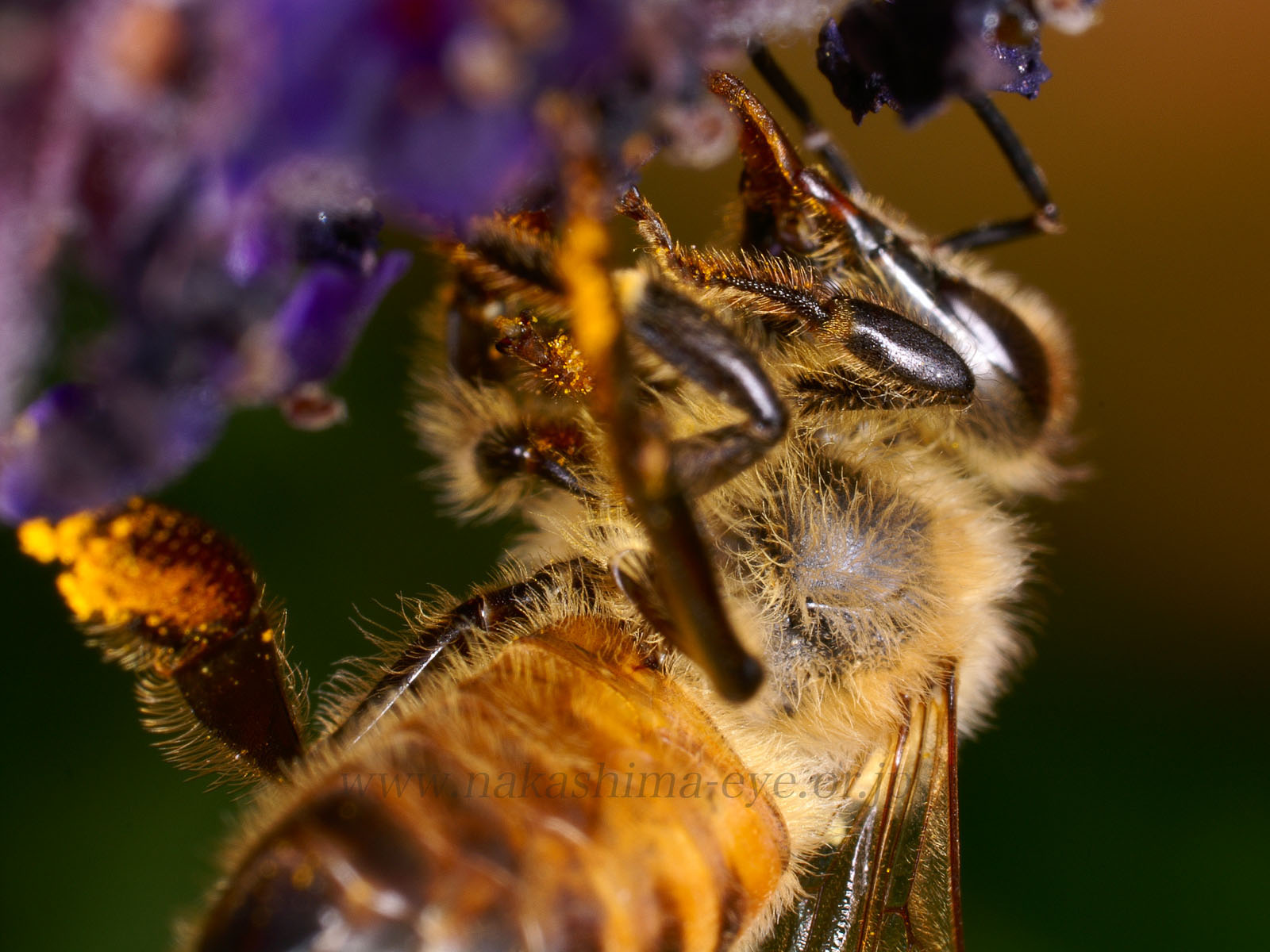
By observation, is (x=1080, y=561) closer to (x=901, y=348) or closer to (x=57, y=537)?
(x=901, y=348)

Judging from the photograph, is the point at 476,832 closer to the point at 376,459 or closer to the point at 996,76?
the point at 996,76

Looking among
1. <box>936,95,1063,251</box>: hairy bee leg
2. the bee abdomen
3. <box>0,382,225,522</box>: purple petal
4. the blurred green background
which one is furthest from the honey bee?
the blurred green background

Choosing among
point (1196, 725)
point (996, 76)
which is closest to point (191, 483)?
point (996, 76)

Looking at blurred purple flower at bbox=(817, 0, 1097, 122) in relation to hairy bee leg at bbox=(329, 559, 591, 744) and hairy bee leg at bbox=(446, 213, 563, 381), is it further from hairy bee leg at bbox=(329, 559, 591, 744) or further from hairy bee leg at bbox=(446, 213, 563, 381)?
hairy bee leg at bbox=(329, 559, 591, 744)

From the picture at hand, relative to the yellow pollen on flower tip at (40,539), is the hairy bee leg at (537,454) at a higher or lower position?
lower

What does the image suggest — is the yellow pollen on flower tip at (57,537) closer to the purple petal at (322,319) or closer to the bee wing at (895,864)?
the purple petal at (322,319)

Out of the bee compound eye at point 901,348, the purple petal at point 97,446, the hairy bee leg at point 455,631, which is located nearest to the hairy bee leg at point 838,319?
the bee compound eye at point 901,348
